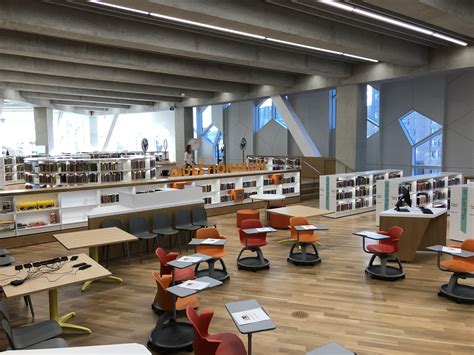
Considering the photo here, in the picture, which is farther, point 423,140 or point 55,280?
point 423,140

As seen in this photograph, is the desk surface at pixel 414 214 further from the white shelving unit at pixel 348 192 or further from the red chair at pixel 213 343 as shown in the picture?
the red chair at pixel 213 343

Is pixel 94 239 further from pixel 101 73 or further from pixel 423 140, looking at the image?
pixel 423 140

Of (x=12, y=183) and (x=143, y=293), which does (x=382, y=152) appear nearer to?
(x=143, y=293)

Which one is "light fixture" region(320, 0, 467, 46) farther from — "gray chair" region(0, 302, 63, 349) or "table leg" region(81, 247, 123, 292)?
"gray chair" region(0, 302, 63, 349)

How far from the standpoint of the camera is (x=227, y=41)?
1107 centimetres

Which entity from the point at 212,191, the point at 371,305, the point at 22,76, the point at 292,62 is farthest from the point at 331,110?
the point at 371,305

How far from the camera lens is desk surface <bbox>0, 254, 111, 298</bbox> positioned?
168 inches

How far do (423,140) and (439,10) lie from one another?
11.9m

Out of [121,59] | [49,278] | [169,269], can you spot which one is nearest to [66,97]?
[121,59]

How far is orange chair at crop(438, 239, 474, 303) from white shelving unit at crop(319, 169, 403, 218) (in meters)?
5.84

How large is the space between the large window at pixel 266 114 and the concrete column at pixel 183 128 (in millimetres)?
4137

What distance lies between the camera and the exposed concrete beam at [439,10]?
6.95 meters

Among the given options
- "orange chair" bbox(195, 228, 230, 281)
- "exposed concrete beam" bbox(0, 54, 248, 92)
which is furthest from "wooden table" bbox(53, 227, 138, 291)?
"exposed concrete beam" bbox(0, 54, 248, 92)

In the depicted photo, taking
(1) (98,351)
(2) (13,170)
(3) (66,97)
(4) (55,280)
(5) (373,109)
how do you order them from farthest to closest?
1. (3) (66,97)
2. (2) (13,170)
3. (5) (373,109)
4. (4) (55,280)
5. (1) (98,351)
